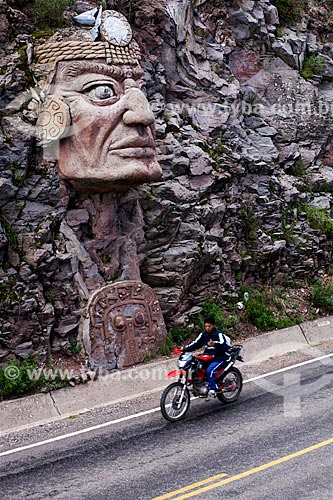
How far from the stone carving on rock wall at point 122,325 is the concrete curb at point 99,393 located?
32 centimetres

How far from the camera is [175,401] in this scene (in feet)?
32.5

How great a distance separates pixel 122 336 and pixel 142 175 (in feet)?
10.1

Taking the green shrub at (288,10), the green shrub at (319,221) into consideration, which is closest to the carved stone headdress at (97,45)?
the green shrub at (319,221)

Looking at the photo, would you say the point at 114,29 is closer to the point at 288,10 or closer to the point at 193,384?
the point at 193,384

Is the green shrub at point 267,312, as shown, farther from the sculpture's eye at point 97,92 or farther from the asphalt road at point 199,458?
the sculpture's eye at point 97,92

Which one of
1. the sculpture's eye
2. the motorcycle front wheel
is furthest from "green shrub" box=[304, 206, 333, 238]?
the motorcycle front wheel

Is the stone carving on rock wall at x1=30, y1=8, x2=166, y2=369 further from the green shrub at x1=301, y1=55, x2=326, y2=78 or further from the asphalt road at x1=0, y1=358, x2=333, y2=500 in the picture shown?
the green shrub at x1=301, y1=55, x2=326, y2=78

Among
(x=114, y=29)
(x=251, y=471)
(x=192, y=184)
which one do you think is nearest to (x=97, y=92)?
(x=114, y=29)

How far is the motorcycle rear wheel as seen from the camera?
10523mm

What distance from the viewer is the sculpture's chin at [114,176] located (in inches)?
466

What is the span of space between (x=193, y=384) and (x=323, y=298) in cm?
689

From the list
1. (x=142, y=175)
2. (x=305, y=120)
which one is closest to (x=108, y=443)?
(x=142, y=175)

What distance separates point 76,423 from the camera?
33.1 ft

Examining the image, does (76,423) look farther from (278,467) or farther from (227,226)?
(227,226)
